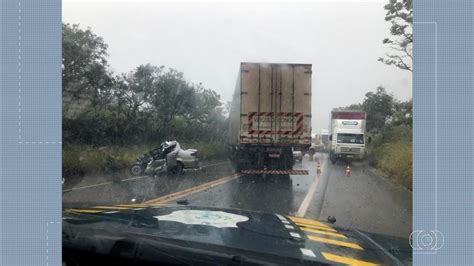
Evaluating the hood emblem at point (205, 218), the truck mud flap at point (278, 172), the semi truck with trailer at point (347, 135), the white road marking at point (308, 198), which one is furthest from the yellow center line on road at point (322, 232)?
the truck mud flap at point (278, 172)

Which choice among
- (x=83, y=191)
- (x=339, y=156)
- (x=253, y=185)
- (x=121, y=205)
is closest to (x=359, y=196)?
(x=339, y=156)

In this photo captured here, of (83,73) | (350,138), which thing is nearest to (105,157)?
(83,73)

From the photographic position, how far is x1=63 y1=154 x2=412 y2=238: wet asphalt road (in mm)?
2164

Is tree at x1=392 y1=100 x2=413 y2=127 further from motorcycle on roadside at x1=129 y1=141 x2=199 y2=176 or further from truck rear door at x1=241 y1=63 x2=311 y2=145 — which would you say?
motorcycle on roadside at x1=129 y1=141 x2=199 y2=176

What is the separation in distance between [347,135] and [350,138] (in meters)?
0.08

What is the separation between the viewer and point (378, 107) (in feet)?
6.51

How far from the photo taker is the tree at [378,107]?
1.92 m

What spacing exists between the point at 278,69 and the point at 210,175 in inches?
30.8

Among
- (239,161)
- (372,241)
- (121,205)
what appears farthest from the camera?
(239,161)

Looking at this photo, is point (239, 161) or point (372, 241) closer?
point (372, 241)

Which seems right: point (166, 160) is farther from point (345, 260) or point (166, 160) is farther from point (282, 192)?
point (345, 260)

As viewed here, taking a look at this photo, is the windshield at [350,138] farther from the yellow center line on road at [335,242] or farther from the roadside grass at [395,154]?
the yellow center line on road at [335,242]

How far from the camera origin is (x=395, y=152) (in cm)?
198
